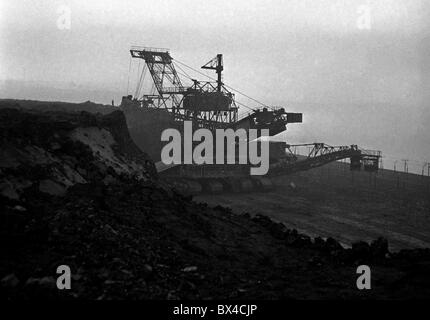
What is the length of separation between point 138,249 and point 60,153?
600 centimetres

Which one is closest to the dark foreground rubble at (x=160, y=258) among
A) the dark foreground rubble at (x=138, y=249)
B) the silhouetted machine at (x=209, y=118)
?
the dark foreground rubble at (x=138, y=249)

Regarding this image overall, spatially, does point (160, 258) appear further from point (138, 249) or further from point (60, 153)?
point (60, 153)

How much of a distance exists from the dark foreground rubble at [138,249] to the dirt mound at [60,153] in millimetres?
50

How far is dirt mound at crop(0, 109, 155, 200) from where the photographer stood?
10.9 meters

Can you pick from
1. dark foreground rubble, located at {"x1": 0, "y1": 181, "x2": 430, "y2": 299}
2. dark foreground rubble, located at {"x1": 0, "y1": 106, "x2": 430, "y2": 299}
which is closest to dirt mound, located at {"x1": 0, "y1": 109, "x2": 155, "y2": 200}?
dark foreground rubble, located at {"x1": 0, "y1": 106, "x2": 430, "y2": 299}

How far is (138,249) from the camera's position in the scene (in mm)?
8969

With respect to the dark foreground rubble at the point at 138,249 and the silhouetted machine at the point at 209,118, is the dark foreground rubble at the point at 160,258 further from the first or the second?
the silhouetted machine at the point at 209,118

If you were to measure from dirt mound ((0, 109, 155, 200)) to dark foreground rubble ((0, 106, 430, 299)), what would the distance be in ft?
0.17

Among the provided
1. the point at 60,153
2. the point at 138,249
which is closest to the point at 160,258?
the point at 138,249

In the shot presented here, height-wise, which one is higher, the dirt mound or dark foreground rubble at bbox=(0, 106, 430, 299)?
the dirt mound

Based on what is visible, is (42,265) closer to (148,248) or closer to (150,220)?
(148,248)

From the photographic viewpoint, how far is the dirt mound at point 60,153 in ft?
35.8

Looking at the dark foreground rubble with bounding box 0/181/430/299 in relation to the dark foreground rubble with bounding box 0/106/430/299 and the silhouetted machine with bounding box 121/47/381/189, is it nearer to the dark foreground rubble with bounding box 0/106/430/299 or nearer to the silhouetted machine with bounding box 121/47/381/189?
the dark foreground rubble with bounding box 0/106/430/299

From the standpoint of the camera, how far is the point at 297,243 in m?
12.4
